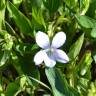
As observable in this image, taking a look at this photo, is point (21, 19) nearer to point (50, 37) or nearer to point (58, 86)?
point (50, 37)

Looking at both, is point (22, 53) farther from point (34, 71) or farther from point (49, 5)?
point (49, 5)

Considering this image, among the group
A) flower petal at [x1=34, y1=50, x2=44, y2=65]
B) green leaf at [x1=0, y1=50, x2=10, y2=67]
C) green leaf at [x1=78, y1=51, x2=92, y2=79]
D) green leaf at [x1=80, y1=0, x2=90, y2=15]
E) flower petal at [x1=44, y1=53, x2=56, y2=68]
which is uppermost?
green leaf at [x1=80, y1=0, x2=90, y2=15]

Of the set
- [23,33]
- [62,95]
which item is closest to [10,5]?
[23,33]

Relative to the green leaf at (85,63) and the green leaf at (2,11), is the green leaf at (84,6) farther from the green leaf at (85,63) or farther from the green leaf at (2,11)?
the green leaf at (2,11)

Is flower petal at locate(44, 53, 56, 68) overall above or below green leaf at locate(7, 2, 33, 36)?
below

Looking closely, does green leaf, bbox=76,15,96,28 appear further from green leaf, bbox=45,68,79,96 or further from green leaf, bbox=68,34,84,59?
green leaf, bbox=45,68,79,96

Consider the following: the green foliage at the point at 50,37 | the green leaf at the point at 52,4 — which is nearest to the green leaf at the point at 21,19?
the green foliage at the point at 50,37

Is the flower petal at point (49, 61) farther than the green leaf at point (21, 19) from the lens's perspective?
No

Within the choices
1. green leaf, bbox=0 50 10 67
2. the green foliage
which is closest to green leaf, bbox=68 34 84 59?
the green foliage
